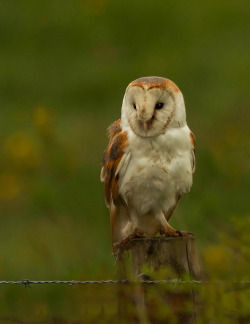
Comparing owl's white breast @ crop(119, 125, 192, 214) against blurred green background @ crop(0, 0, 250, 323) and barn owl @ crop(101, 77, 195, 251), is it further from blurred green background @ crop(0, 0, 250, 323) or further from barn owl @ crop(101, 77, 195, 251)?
blurred green background @ crop(0, 0, 250, 323)

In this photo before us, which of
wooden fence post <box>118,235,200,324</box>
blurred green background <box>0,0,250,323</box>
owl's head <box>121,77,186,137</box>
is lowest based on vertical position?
wooden fence post <box>118,235,200,324</box>

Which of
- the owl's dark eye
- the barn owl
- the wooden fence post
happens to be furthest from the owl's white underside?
the wooden fence post

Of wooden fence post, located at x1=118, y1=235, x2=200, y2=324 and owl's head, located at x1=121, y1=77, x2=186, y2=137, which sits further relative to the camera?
owl's head, located at x1=121, y1=77, x2=186, y2=137

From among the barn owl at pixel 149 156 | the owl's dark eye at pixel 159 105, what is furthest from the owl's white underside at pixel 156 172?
the owl's dark eye at pixel 159 105

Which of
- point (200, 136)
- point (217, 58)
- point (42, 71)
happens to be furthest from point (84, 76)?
point (200, 136)

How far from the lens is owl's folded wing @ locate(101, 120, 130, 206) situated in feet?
20.4

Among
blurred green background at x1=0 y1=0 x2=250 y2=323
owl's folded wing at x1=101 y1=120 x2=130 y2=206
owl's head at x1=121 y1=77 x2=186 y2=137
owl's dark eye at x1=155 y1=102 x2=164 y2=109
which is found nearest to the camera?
owl's head at x1=121 y1=77 x2=186 y2=137

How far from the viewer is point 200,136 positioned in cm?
1238

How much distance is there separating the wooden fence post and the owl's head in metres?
0.72

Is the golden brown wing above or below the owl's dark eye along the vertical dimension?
below

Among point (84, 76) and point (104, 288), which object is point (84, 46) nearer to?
point (84, 76)

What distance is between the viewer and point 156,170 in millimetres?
6105

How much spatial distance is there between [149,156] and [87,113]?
743 centimetres

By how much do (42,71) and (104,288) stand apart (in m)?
10.0
